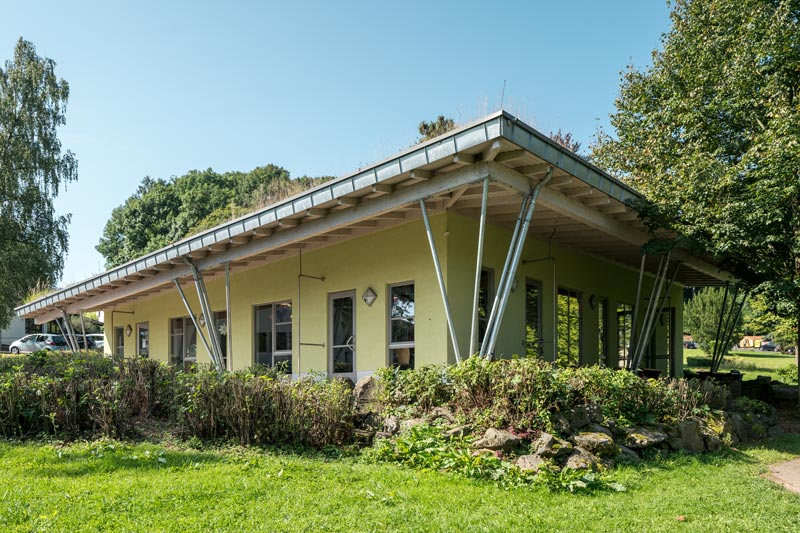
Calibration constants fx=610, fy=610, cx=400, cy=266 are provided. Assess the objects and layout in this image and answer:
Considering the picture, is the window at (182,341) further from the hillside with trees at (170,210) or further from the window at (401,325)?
the hillside with trees at (170,210)

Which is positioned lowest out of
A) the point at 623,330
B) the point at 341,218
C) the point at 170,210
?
the point at 623,330

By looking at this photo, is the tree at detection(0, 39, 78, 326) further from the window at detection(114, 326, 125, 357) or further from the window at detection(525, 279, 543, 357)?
the window at detection(525, 279, 543, 357)

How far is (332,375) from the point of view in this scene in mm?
11305

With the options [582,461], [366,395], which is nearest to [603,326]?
[366,395]

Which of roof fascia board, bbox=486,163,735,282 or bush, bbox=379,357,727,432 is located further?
roof fascia board, bbox=486,163,735,282

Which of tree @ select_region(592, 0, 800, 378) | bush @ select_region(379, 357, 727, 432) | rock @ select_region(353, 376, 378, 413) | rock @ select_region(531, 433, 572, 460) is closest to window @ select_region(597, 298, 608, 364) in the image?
tree @ select_region(592, 0, 800, 378)

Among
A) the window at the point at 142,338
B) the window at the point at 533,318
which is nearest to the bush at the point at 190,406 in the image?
the window at the point at 533,318

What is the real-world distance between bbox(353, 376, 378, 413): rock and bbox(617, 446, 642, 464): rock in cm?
291

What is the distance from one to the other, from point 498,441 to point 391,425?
1.47 m

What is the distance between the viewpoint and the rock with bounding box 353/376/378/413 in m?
7.74

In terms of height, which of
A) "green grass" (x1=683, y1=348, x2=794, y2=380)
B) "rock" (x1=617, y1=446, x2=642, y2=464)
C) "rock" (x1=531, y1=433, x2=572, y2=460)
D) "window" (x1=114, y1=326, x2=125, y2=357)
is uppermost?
"window" (x1=114, y1=326, x2=125, y2=357)

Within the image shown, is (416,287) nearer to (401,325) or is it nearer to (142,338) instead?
(401,325)

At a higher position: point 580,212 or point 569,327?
point 580,212

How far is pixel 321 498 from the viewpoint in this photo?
477 cm
